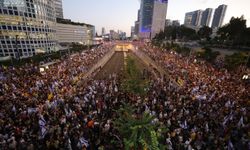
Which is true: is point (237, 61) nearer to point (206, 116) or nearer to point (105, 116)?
point (206, 116)

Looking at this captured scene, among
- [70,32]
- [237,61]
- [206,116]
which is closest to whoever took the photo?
[206,116]

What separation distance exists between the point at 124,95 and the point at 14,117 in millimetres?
8859

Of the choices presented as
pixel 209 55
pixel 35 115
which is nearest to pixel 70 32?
pixel 209 55

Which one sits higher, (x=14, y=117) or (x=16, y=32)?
(x=16, y=32)

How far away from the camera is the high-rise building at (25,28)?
44.5 m

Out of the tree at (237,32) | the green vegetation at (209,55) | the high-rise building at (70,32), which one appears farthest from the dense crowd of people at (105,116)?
the high-rise building at (70,32)

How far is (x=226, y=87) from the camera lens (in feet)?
59.6

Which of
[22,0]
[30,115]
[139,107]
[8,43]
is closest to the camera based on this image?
[30,115]

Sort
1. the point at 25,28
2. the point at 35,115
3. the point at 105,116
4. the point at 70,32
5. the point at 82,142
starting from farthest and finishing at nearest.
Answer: the point at 70,32, the point at 25,28, the point at 105,116, the point at 35,115, the point at 82,142

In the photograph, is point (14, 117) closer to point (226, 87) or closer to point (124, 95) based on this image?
point (124, 95)

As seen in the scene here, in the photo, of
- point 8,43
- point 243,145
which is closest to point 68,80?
point 243,145

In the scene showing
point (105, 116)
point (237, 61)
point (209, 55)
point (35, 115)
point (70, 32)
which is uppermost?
point (70, 32)

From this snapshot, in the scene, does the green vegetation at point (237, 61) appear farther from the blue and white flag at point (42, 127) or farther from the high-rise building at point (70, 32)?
the high-rise building at point (70, 32)

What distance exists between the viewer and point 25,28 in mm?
50469
